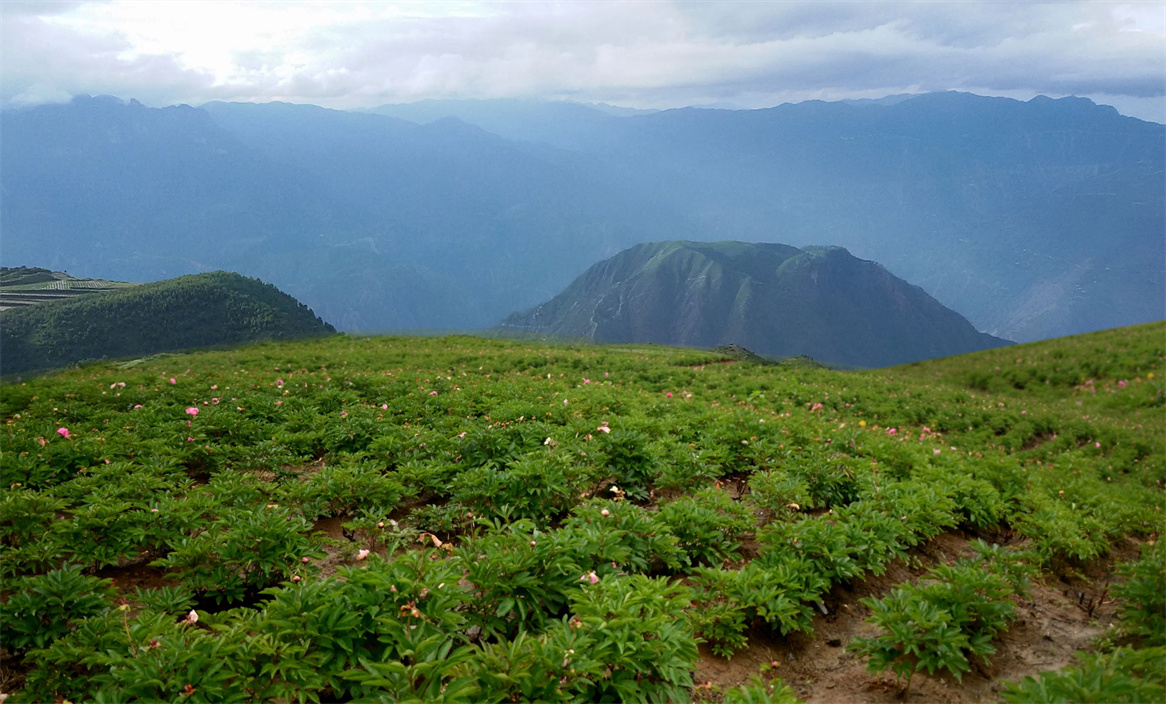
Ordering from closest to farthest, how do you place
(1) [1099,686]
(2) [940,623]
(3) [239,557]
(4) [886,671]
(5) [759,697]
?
(1) [1099,686], (5) [759,697], (2) [940,623], (4) [886,671], (3) [239,557]

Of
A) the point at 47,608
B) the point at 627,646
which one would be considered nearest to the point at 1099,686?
the point at 627,646

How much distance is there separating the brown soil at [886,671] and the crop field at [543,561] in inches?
1.0

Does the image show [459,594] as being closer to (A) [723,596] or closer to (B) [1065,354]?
(A) [723,596]

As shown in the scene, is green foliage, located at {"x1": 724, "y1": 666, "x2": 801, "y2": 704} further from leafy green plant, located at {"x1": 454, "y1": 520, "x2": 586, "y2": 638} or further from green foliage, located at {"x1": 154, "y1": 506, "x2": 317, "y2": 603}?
green foliage, located at {"x1": 154, "y1": 506, "x2": 317, "y2": 603}

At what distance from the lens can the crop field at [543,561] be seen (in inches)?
148

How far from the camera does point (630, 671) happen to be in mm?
3713

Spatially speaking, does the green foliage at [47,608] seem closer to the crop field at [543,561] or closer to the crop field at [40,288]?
the crop field at [543,561]

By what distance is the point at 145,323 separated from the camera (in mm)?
91500

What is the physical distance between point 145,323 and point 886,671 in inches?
4340

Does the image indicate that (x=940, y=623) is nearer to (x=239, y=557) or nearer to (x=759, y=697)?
(x=759, y=697)

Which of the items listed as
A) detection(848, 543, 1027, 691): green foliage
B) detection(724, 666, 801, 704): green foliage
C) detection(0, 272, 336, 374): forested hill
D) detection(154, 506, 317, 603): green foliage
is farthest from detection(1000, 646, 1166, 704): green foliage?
detection(0, 272, 336, 374): forested hill

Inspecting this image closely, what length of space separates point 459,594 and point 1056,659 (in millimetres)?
4965

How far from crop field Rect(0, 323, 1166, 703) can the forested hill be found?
79700 mm

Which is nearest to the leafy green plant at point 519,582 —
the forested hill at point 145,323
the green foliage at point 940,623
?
the green foliage at point 940,623
